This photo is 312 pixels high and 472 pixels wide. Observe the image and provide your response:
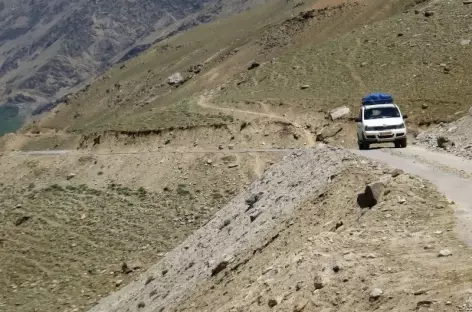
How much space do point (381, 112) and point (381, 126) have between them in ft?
3.64

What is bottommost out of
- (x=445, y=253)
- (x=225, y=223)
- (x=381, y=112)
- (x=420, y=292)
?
(x=225, y=223)

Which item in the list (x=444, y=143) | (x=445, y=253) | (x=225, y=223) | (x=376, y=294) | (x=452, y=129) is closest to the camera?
(x=376, y=294)

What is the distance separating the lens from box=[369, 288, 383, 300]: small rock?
Result: 9906 millimetres

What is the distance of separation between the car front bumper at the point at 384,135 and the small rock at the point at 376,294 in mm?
17291

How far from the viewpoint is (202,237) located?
22.4m

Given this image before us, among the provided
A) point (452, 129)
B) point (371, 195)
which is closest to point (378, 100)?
point (452, 129)

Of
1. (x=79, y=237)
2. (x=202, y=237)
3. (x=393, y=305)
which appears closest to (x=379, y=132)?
(x=202, y=237)

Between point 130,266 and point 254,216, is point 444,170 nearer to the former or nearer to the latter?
point 254,216

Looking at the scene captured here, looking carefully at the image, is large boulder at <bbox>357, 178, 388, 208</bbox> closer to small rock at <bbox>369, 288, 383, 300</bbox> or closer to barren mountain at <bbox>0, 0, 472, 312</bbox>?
barren mountain at <bbox>0, 0, 472, 312</bbox>

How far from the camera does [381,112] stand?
27.8 metres

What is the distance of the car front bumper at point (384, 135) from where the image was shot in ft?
87.2

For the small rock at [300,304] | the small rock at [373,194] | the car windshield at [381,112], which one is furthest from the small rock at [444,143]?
the small rock at [300,304]

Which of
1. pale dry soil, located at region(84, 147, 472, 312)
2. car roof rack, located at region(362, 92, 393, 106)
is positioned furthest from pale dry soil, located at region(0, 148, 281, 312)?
car roof rack, located at region(362, 92, 393, 106)

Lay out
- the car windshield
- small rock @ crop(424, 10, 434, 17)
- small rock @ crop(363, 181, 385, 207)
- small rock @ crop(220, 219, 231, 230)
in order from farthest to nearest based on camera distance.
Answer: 1. small rock @ crop(424, 10, 434, 17)
2. the car windshield
3. small rock @ crop(220, 219, 231, 230)
4. small rock @ crop(363, 181, 385, 207)
